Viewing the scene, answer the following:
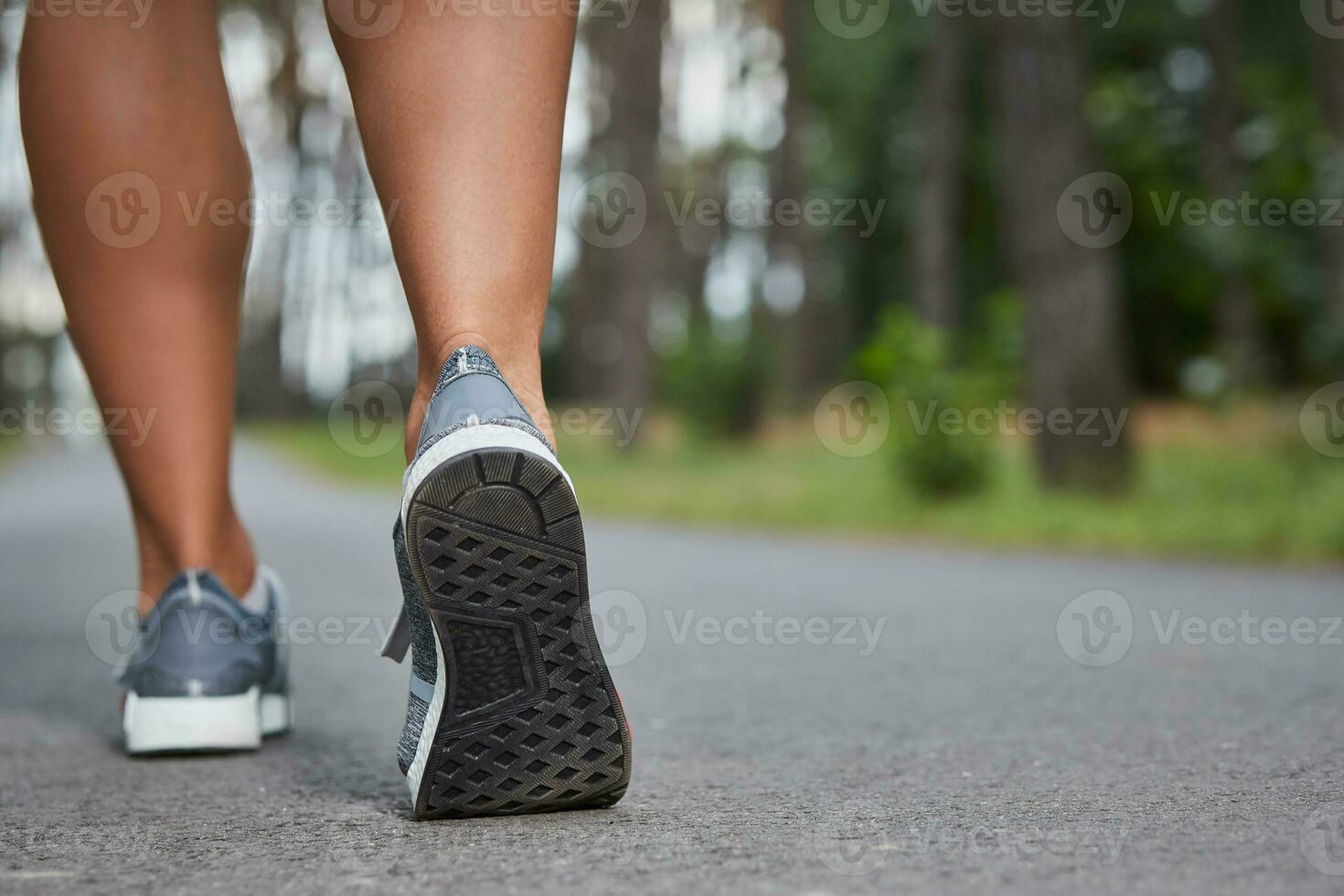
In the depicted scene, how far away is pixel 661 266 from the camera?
1491 cm

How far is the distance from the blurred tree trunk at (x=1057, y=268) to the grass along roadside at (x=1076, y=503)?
0.26 m

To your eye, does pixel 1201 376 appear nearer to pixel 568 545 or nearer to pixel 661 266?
pixel 568 545

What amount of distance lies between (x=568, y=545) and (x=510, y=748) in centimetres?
19

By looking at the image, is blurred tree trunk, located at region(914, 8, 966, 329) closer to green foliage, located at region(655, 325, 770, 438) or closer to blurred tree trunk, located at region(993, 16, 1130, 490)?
green foliage, located at region(655, 325, 770, 438)

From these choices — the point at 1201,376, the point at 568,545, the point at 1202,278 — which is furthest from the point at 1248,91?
the point at 568,545
